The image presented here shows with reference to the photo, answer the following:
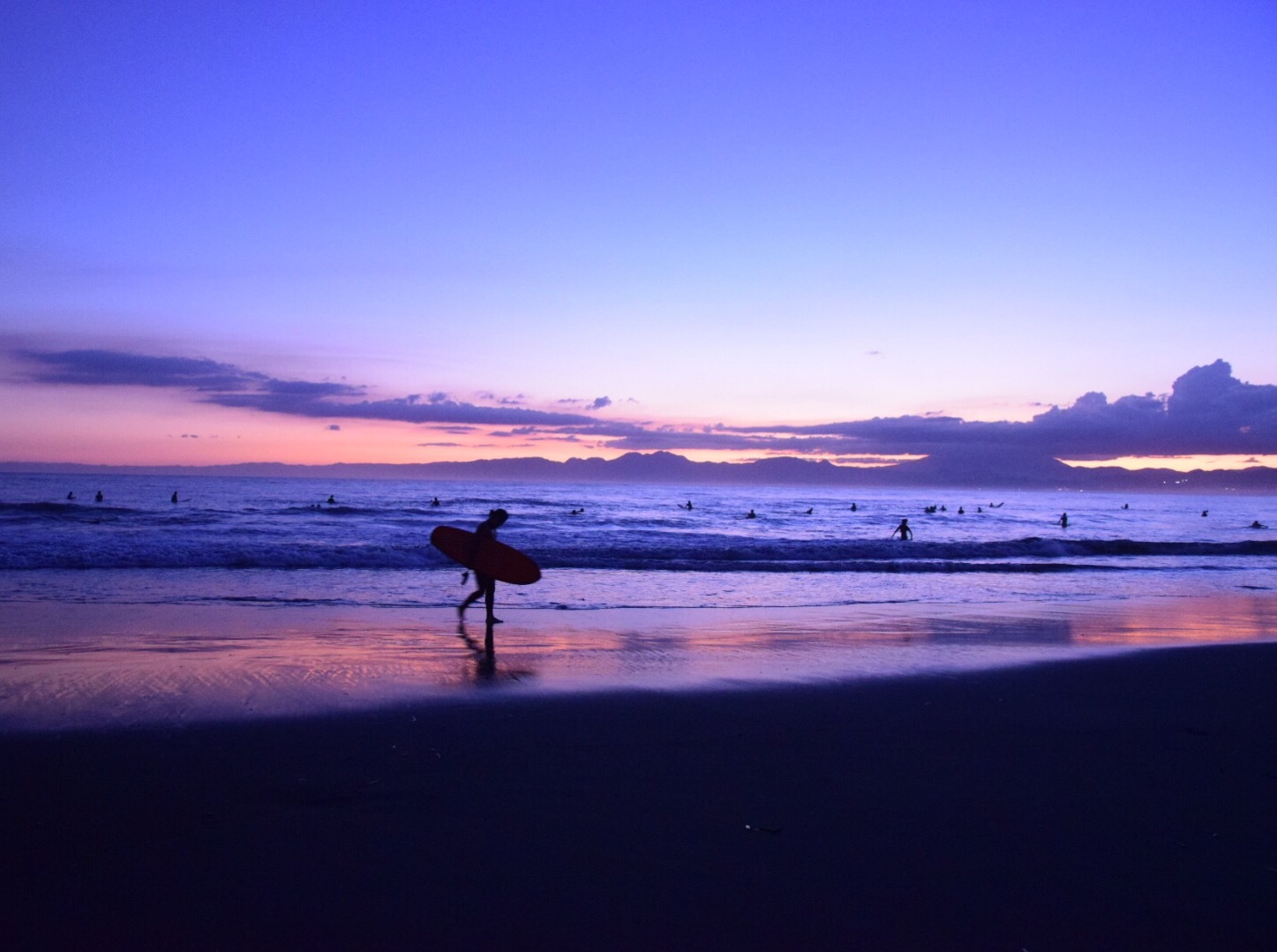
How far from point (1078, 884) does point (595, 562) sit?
21.0 m

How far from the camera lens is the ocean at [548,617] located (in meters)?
8.41

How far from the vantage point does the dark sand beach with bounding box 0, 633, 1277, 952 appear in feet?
12.1

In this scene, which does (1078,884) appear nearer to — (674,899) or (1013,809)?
(1013,809)

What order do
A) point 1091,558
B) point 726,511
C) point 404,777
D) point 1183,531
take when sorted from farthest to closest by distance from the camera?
point 726,511, point 1183,531, point 1091,558, point 404,777

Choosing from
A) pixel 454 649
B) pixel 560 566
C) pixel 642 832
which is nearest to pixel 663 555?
pixel 560 566

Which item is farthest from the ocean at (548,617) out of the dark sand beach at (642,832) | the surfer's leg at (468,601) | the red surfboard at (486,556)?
the dark sand beach at (642,832)

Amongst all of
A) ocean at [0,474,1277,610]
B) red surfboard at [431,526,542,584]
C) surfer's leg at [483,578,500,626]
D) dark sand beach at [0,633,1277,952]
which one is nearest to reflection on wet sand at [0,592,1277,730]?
surfer's leg at [483,578,500,626]

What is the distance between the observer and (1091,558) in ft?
104

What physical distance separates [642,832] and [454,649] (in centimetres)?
648

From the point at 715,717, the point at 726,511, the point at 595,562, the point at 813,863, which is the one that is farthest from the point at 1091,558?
the point at 726,511

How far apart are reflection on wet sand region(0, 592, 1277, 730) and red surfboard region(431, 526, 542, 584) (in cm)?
83

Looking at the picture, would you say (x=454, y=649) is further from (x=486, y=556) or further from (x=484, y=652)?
(x=486, y=556)

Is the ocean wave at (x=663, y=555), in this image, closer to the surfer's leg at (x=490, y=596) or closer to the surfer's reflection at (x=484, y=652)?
the surfer's leg at (x=490, y=596)

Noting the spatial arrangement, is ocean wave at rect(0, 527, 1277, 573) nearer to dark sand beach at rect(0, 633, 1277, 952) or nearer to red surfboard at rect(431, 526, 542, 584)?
red surfboard at rect(431, 526, 542, 584)
